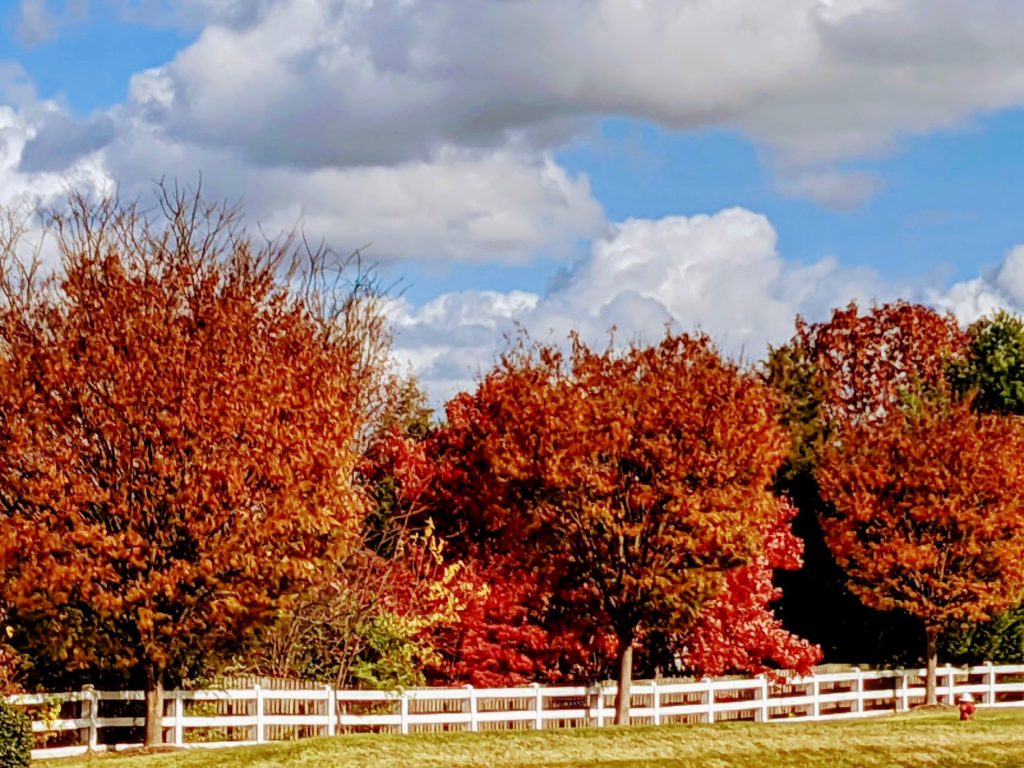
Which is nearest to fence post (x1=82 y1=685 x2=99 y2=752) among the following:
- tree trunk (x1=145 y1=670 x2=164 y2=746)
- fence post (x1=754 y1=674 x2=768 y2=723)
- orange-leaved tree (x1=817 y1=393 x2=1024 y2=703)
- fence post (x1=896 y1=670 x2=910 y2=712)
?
tree trunk (x1=145 y1=670 x2=164 y2=746)

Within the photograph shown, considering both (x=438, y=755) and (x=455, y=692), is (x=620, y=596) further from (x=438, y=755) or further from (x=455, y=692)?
(x=438, y=755)

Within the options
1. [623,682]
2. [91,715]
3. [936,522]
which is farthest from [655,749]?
[936,522]

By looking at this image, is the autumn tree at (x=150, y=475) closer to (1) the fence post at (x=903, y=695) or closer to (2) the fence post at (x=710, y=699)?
(2) the fence post at (x=710, y=699)

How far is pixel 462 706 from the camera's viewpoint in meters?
36.3

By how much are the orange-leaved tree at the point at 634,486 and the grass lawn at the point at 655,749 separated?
4540mm

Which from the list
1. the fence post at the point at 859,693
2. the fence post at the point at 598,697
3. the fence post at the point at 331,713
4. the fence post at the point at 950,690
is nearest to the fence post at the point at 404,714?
the fence post at the point at 331,713

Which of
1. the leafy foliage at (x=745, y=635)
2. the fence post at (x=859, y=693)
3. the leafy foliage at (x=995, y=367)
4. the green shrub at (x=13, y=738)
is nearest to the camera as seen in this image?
the green shrub at (x=13, y=738)

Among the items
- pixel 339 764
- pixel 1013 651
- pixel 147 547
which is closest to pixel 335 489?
pixel 147 547

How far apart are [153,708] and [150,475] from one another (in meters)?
4.31

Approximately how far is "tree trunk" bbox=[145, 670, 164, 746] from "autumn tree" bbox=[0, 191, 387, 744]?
3 cm

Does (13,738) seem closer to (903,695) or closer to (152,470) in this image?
(152,470)

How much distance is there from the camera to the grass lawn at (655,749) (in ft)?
87.4

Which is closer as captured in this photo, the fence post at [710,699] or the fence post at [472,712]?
the fence post at [472,712]

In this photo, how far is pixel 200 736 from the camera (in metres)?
31.9
